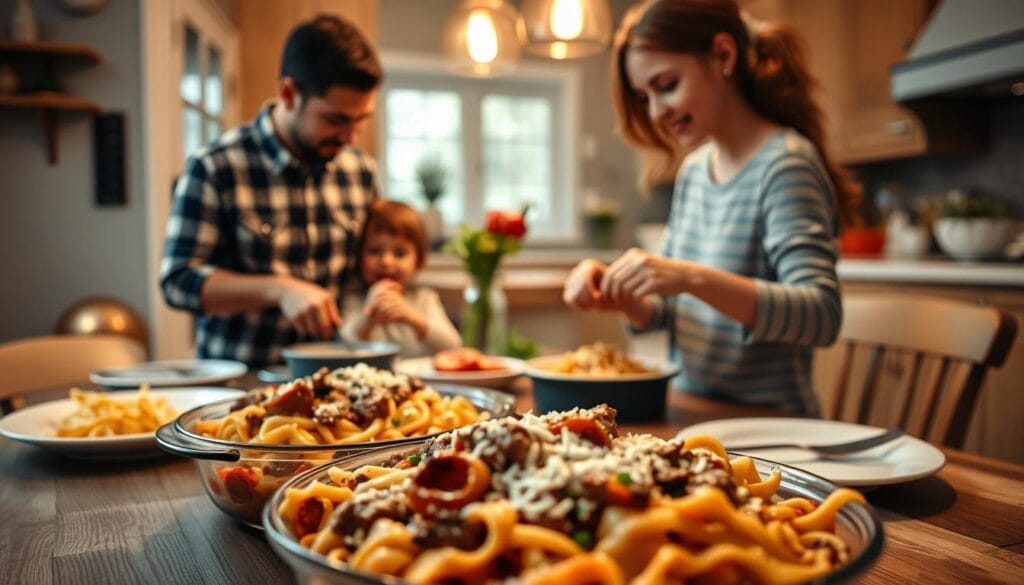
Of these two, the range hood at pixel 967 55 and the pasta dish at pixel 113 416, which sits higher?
the range hood at pixel 967 55

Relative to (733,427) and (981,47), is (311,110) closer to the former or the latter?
(733,427)

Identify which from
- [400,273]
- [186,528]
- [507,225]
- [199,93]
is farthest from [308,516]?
[199,93]

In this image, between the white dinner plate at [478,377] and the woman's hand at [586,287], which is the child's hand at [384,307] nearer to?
the white dinner plate at [478,377]

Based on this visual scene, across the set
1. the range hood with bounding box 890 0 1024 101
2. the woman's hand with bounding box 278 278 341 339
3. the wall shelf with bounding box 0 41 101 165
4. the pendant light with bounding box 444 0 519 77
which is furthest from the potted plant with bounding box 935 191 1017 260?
the wall shelf with bounding box 0 41 101 165

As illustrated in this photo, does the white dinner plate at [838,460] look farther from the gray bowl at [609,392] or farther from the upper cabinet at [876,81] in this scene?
the upper cabinet at [876,81]

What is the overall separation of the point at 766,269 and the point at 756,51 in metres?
0.43

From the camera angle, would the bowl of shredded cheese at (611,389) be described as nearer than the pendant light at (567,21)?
Yes

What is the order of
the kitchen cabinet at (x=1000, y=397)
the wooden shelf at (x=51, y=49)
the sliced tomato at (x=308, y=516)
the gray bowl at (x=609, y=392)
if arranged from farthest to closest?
1. the wooden shelf at (x=51, y=49)
2. the kitchen cabinet at (x=1000, y=397)
3. the gray bowl at (x=609, y=392)
4. the sliced tomato at (x=308, y=516)

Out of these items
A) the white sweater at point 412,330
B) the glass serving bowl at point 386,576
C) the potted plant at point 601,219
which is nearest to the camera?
the glass serving bowl at point 386,576

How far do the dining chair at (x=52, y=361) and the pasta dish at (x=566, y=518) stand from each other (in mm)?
1143

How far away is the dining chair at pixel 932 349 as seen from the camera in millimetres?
1314

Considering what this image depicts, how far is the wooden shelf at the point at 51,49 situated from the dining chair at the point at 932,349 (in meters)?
2.89

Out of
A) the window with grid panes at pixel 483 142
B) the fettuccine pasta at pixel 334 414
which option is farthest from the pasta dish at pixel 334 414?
the window with grid panes at pixel 483 142

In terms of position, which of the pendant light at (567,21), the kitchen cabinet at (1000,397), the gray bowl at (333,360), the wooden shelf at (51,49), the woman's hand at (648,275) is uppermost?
the wooden shelf at (51,49)
